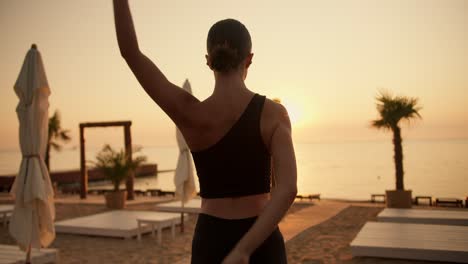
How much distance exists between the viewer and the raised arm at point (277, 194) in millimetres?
1126

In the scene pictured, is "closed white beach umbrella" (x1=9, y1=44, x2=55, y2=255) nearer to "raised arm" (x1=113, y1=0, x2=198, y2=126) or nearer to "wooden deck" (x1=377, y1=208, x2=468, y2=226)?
"raised arm" (x1=113, y1=0, x2=198, y2=126)

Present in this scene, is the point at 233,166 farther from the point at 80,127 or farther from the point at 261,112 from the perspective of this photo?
the point at 80,127

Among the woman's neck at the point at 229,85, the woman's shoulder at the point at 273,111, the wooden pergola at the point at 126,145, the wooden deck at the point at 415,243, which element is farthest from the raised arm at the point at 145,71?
the wooden pergola at the point at 126,145

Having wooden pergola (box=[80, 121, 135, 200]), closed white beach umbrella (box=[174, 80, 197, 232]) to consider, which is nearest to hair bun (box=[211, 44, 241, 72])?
closed white beach umbrella (box=[174, 80, 197, 232])

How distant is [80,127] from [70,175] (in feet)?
133

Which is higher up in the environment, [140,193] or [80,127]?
[80,127]

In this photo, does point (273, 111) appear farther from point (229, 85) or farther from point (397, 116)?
point (397, 116)

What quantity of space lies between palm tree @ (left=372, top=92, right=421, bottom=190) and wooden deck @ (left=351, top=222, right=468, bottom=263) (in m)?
6.39

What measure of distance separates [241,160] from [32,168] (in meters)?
5.90

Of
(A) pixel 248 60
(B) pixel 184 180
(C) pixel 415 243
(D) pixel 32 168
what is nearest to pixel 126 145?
(B) pixel 184 180

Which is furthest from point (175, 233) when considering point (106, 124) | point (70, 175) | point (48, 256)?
point (70, 175)

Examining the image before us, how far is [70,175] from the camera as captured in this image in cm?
5597

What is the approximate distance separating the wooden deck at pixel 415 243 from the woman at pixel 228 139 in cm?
688

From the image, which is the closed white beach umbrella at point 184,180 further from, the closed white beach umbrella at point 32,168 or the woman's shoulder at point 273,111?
the woman's shoulder at point 273,111
